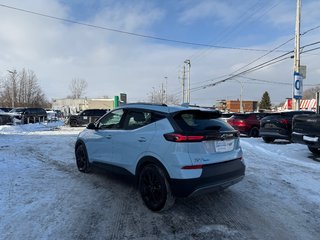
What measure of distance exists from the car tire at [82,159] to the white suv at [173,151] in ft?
4.51

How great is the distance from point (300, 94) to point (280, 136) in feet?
17.5

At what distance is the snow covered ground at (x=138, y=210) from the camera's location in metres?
4.49

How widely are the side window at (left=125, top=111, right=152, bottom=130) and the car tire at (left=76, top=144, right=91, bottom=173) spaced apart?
190 cm

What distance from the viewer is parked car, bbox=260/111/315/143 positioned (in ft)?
48.2

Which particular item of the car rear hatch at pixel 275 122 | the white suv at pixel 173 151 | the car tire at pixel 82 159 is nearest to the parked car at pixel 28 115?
the car rear hatch at pixel 275 122

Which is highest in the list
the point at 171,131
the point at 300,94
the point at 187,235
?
the point at 300,94

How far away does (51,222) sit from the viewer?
15.6ft

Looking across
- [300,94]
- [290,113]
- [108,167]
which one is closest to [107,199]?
[108,167]

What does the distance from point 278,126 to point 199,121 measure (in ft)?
35.2

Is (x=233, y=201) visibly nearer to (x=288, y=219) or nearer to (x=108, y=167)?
(x=288, y=219)

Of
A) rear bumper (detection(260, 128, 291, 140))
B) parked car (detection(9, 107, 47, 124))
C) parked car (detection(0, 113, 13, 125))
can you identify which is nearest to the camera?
rear bumper (detection(260, 128, 291, 140))

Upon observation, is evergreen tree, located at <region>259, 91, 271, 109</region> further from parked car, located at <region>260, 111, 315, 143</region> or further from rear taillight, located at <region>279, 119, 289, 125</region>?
rear taillight, located at <region>279, 119, 289, 125</region>

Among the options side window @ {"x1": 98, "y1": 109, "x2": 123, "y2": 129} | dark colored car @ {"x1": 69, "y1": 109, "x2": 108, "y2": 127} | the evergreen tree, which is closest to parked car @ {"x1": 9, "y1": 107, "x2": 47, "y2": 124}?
dark colored car @ {"x1": 69, "y1": 109, "x2": 108, "y2": 127}

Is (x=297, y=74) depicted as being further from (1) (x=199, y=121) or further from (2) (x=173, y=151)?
(2) (x=173, y=151)
